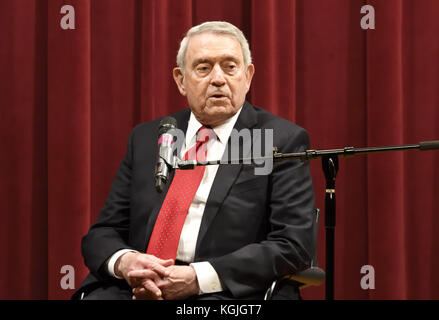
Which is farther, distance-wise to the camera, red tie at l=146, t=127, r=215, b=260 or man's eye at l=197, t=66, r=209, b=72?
man's eye at l=197, t=66, r=209, b=72

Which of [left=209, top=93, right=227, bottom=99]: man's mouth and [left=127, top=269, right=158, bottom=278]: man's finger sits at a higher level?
[left=209, top=93, right=227, bottom=99]: man's mouth

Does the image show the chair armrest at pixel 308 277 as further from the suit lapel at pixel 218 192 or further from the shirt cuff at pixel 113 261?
the shirt cuff at pixel 113 261

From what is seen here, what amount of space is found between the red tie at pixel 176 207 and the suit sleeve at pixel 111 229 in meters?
0.13

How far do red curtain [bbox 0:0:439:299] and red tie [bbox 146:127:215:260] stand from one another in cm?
59

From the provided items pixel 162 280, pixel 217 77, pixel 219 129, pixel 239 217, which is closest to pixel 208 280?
pixel 162 280

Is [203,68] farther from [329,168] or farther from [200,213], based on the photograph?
[329,168]

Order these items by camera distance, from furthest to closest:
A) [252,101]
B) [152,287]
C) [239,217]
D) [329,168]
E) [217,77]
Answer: [252,101]
[217,77]
[239,217]
[152,287]
[329,168]

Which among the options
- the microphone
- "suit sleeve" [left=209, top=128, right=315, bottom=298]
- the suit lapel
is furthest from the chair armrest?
the microphone

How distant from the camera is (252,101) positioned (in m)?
2.52

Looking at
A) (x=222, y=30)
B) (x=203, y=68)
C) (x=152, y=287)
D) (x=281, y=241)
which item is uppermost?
(x=222, y=30)

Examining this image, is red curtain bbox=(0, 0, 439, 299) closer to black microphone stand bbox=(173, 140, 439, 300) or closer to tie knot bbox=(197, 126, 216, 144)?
tie knot bbox=(197, 126, 216, 144)

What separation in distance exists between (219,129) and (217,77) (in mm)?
188

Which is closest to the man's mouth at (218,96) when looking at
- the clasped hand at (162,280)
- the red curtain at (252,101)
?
the red curtain at (252,101)

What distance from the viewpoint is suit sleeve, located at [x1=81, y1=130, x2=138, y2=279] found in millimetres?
1904
